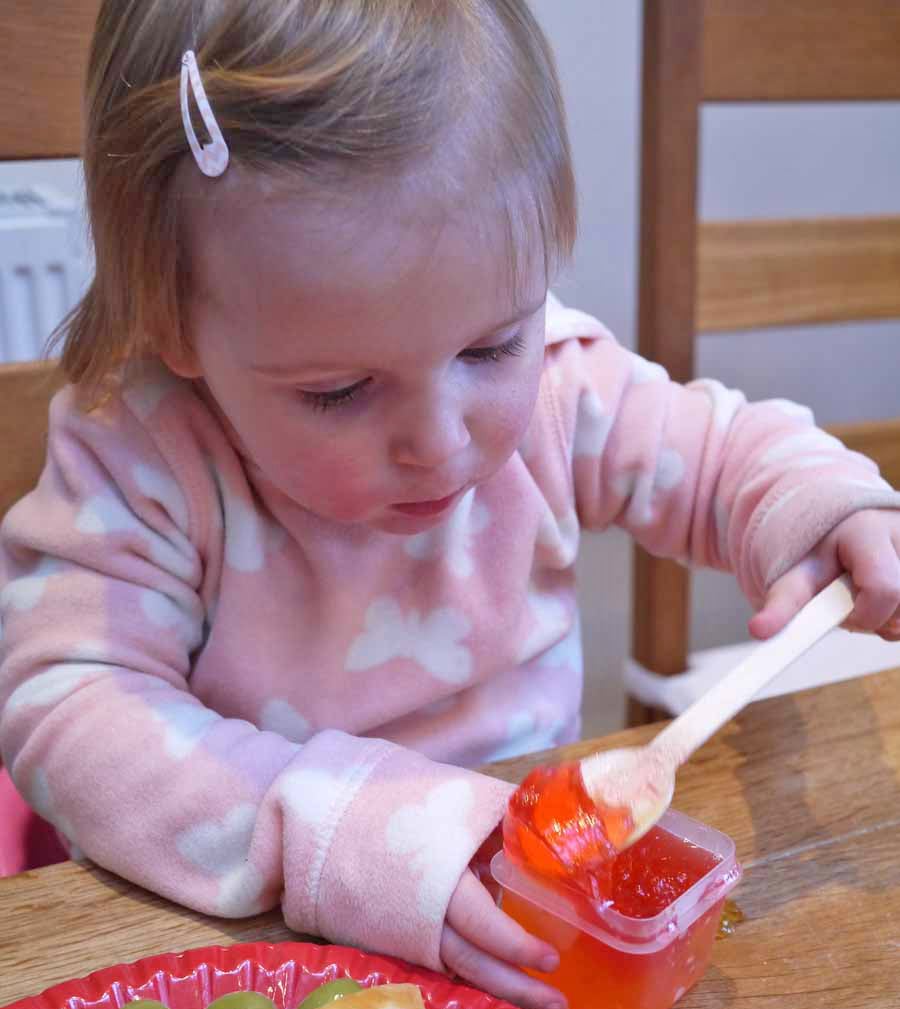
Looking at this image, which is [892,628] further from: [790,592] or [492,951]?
[492,951]

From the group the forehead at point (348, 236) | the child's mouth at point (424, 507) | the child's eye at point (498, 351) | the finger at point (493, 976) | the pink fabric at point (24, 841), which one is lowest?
the pink fabric at point (24, 841)

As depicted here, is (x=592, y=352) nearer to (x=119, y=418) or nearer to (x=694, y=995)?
(x=119, y=418)

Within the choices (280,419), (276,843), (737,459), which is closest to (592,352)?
(737,459)

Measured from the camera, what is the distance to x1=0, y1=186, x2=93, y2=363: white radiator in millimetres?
1096

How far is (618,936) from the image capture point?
0.45m

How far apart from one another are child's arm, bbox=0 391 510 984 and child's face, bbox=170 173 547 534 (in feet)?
0.30

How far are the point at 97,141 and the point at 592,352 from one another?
349 mm

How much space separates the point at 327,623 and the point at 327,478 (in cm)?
16

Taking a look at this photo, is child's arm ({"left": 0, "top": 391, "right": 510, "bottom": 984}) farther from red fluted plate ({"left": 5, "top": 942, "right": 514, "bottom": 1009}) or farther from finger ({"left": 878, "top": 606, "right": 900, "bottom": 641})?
finger ({"left": 878, "top": 606, "right": 900, "bottom": 641})

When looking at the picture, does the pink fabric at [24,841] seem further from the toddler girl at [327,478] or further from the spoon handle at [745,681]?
the spoon handle at [745,681]

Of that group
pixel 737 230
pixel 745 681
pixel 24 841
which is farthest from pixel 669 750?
pixel 737 230

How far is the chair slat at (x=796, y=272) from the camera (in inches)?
41.2

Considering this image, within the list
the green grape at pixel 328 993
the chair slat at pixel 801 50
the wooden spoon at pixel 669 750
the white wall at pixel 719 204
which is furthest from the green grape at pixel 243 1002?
the white wall at pixel 719 204

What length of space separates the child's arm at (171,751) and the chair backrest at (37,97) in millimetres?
143
